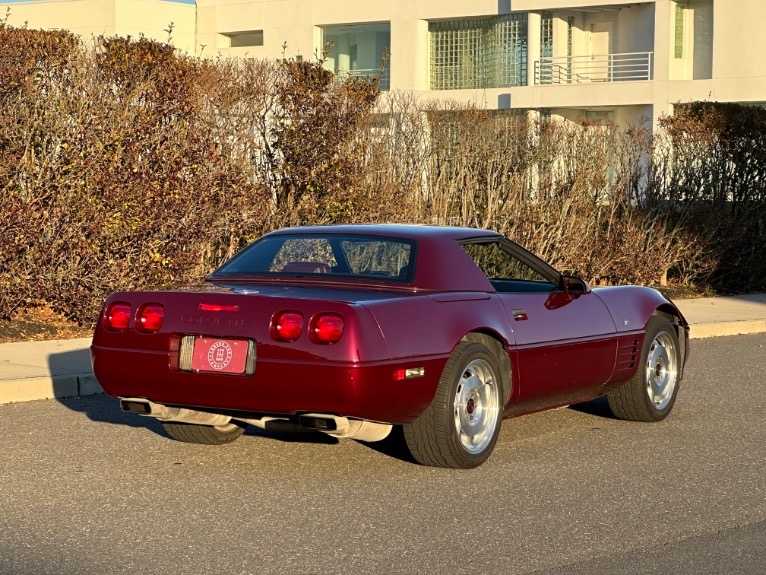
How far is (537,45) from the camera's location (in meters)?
47.8

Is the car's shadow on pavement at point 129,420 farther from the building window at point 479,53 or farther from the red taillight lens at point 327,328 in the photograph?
the building window at point 479,53

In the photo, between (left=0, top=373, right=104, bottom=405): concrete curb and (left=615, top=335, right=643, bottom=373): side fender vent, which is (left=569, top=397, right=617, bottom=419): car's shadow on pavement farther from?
(left=0, top=373, right=104, bottom=405): concrete curb

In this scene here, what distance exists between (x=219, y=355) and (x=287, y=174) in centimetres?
1018

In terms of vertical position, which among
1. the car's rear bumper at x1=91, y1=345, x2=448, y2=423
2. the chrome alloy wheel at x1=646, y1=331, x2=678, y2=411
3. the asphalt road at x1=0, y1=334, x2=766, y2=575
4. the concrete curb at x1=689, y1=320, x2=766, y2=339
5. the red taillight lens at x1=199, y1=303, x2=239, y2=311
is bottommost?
Answer: the concrete curb at x1=689, y1=320, x2=766, y2=339

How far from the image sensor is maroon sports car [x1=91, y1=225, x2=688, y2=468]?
7.30 meters

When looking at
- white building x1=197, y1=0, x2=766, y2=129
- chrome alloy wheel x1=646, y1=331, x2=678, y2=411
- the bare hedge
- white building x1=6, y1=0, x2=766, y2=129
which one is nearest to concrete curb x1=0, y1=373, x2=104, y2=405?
the bare hedge

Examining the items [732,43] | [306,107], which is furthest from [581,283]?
[732,43]

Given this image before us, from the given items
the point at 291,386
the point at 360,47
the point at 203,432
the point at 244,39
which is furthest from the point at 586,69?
the point at 291,386

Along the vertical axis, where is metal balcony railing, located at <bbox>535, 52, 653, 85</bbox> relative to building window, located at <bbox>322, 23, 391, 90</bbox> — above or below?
below

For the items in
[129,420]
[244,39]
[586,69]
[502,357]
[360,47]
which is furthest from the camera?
[244,39]

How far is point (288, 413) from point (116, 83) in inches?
347

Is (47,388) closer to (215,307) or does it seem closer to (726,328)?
(215,307)

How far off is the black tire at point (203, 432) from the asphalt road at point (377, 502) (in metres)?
0.07

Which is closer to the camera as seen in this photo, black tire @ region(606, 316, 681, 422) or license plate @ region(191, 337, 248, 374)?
license plate @ region(191, 337, 248, 374)
